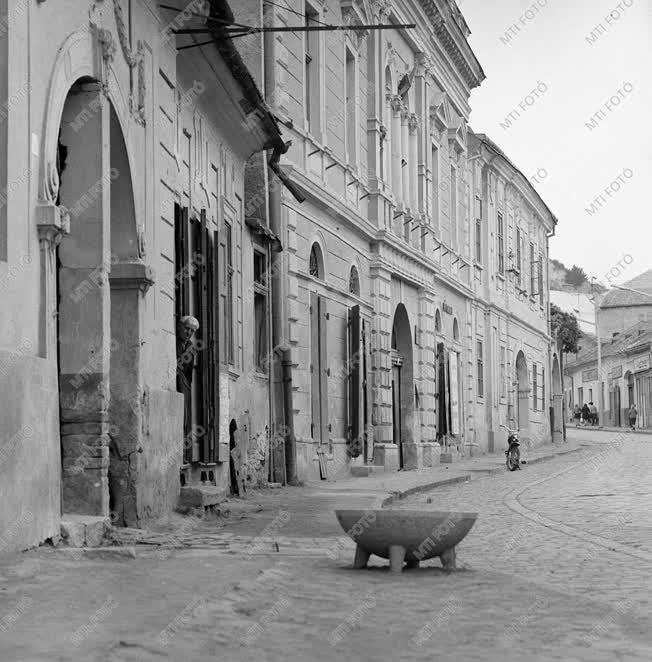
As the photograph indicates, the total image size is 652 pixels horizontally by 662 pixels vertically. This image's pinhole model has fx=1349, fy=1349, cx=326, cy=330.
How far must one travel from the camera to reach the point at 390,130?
96.6 feet

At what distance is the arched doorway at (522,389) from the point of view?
47.9 meters

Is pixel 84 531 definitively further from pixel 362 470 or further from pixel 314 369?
pixel 362 470

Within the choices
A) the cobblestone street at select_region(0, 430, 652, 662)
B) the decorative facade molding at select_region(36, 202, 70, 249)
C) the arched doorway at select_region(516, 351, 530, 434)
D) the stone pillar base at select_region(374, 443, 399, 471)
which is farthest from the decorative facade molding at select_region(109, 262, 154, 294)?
the arched doorway at select_region(516, 351, 530, 434)

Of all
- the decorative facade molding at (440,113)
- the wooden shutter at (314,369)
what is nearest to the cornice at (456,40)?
the decorative facade molding at (440,113)

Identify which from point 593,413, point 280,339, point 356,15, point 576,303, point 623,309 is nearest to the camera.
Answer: point 280,339

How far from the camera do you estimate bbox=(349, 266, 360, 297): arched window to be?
2597 centimetres

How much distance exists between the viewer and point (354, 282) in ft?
85.9

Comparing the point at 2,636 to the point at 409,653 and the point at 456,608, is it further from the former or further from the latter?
the point at 456,608

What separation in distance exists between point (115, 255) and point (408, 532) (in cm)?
475

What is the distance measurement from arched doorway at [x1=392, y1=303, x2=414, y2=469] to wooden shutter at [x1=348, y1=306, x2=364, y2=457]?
529 cm

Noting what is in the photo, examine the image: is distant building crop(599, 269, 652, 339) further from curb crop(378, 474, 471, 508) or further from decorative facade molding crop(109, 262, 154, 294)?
decorative facade molding crop(109, 262, 154, 294)

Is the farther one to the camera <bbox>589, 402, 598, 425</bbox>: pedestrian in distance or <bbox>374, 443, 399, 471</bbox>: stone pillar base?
<bbox>589, 402, 598, 425</bbox>: pedestrian in distance

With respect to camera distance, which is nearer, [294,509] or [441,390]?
[294,509]

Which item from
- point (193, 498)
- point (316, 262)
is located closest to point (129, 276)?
point (193, 498)
